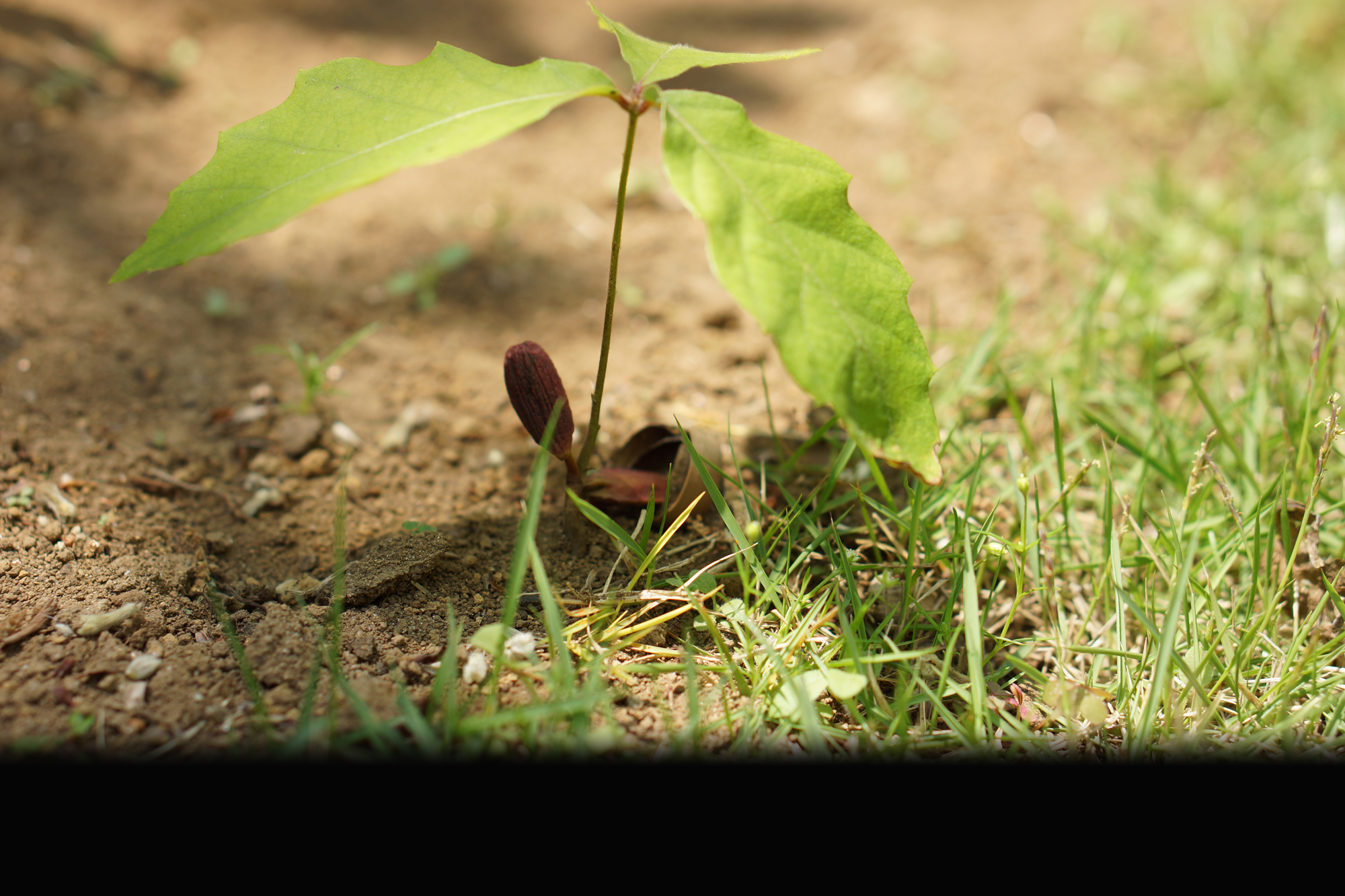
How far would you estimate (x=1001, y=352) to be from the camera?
1.99 meters

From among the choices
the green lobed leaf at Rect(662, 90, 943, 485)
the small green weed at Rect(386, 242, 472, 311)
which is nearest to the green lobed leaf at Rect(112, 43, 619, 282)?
the green lobed leaf at Rect(662, 90, 943, 485)

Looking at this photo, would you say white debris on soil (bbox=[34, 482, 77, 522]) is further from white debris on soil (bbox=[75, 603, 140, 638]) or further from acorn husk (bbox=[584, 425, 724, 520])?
acorn husk (bbox=[584, 425, 724, 520])

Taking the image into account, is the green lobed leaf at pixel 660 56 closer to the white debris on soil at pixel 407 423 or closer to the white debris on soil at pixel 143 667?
the white debris on soil at pixel 407 423

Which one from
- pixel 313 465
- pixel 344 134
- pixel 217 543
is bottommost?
pixel 217 543

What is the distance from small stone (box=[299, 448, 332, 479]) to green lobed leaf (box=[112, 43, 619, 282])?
678 millimetres

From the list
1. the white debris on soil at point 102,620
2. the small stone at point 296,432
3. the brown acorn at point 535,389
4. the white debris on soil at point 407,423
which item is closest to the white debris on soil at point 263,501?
the small stone at point 296,432

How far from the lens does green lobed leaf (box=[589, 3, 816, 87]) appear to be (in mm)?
1065

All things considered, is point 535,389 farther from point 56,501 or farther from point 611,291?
point 56,501

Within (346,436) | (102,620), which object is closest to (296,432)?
(346,436)

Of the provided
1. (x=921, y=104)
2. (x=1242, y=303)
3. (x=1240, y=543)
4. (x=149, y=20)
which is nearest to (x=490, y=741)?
(x=1240, y=543)

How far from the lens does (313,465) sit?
61.4 inches

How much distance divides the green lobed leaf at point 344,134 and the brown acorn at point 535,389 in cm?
35

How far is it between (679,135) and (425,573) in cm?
82

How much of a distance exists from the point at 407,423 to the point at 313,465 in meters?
0.22
